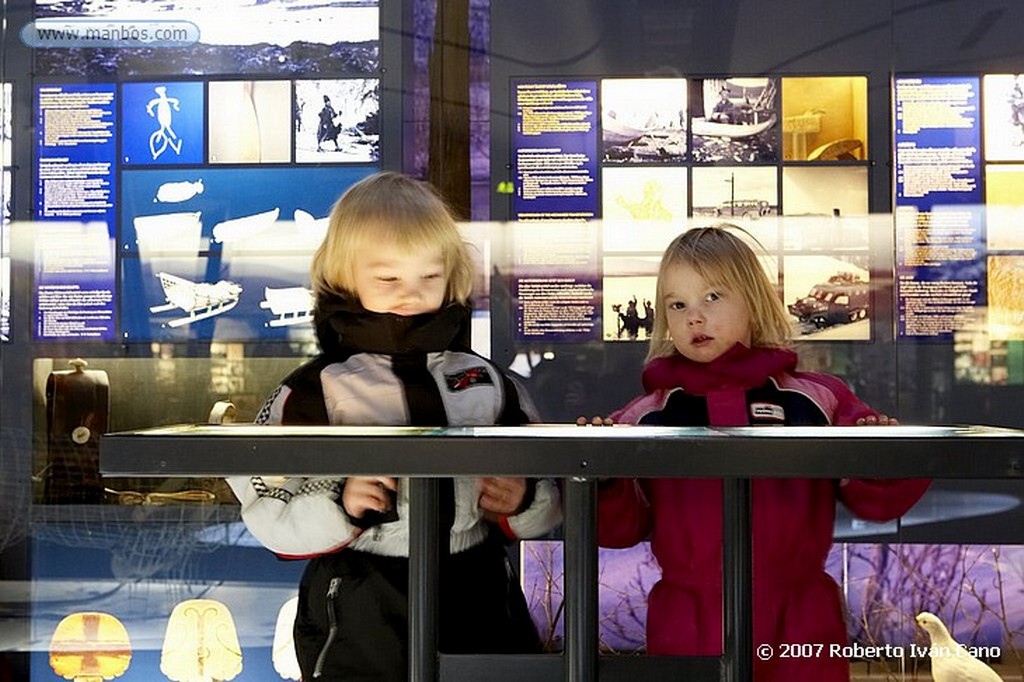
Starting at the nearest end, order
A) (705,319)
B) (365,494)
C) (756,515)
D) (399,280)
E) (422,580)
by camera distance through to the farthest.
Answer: (422,580) < (365,494) < (756,515) < (399,280) < (705,319)

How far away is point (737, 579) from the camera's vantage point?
1.48m

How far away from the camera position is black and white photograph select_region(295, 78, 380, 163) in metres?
3.02

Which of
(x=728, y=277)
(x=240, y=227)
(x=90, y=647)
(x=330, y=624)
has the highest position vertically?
(x=240, y=227)

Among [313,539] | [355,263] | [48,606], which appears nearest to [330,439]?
[313,539]

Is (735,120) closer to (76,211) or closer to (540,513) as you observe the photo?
(540,513)

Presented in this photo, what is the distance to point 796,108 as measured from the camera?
294 cm

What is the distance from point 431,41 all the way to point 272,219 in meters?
0.53

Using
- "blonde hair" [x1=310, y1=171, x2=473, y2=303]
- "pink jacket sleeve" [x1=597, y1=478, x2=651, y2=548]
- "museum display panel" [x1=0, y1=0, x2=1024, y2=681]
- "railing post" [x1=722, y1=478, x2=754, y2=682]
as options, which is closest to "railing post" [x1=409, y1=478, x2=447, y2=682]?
"railing post" [x1=722, y1=478, x2=754, y2=682]

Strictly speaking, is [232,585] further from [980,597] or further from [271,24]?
[980,597]

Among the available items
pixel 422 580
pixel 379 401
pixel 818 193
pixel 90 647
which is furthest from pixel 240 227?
pixel 422 580

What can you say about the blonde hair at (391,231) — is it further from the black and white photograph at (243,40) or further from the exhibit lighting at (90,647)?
the exhibit lighting at (90,647)

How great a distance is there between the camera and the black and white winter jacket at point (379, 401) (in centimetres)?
204

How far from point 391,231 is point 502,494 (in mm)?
698

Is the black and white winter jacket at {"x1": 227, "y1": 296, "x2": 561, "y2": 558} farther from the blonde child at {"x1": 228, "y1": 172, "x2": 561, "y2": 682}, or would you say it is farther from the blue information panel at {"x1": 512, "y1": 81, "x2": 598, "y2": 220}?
the blue information panel at {"x1": 512, "y1": 81, "x2": 598, "y2": 220}
